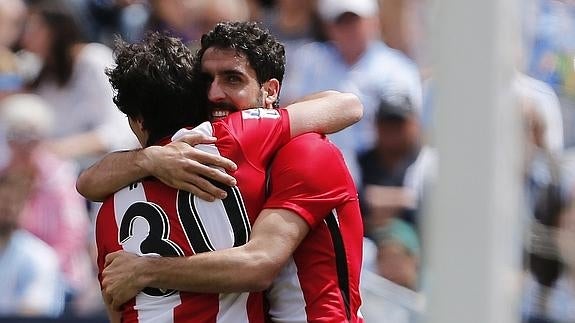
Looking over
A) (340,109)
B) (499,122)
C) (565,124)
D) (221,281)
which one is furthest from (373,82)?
(499,122)

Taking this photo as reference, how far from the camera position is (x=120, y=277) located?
13.3 feet

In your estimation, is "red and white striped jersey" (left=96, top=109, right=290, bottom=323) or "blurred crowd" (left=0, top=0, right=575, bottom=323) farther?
"blurred crowd" (left=0, top=0, right=575, bottom=323)

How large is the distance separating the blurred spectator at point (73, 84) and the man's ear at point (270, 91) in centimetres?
398

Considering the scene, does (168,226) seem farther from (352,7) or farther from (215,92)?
(352,7)

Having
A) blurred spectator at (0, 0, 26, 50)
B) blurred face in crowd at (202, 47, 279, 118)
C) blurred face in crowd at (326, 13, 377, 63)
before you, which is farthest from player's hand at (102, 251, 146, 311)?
blurred spectator at (0, 0, 26, 50)

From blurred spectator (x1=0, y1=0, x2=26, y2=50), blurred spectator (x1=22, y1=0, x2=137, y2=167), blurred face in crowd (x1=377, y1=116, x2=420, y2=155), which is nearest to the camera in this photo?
blurred face in crowd (x1=377, y1=116, x2=420, y2=155)

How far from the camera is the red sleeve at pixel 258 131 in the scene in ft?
13.3

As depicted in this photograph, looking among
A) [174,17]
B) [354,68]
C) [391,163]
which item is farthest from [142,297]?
[174,17]

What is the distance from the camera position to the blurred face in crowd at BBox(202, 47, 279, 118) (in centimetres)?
410

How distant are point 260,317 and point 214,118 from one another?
0.63 meters

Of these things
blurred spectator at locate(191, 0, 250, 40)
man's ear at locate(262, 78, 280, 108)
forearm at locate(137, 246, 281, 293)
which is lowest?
forearm at locate(137, 246, 281, 293)

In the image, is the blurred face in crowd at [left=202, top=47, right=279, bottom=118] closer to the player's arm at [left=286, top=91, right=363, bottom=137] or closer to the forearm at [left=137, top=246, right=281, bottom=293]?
the player's arm at [left=286, top=91, right=363, bottom=137]

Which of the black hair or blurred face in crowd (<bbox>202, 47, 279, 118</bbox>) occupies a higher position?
blurred face in crowd (<bbox>202, 47, 279, 118</bbox>)

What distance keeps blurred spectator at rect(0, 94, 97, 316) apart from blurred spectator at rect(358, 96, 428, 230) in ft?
5.36
